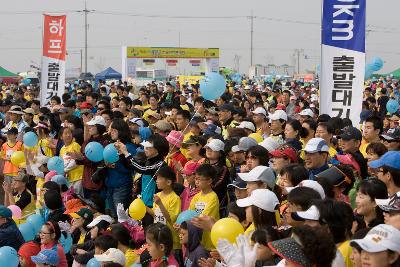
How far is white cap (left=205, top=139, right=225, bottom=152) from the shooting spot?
287 inches

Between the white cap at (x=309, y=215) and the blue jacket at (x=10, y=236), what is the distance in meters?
3.28

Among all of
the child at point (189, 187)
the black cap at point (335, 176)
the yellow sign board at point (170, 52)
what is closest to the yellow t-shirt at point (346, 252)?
the black cap at point (335, 176)

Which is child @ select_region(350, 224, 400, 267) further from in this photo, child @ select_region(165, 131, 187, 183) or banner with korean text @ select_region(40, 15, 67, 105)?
banner with korean text @ select_region(40, 15, 67, 105)

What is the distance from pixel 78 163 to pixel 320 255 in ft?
19.4

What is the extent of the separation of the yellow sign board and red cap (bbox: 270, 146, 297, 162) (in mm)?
35509

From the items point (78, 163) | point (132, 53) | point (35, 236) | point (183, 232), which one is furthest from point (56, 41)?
point (132, 53)

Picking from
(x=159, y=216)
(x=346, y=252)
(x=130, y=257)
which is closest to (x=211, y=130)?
(x=159, y=216)

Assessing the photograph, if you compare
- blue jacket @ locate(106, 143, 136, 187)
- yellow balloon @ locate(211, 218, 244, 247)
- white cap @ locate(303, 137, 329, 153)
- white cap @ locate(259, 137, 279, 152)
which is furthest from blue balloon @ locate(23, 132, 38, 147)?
yellow balloon @ locate(211, 218, 244, 247)

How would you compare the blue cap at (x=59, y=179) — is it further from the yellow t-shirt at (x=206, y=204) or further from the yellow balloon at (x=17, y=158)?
the yellow t-shirt at (x=206, y=204)

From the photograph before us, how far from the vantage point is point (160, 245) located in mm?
5375

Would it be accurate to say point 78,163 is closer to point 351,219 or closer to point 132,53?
point 351,219

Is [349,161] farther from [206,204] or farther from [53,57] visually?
[53,57]

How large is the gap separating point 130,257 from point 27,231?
1461 mm

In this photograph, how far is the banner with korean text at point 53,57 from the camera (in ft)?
51.0
